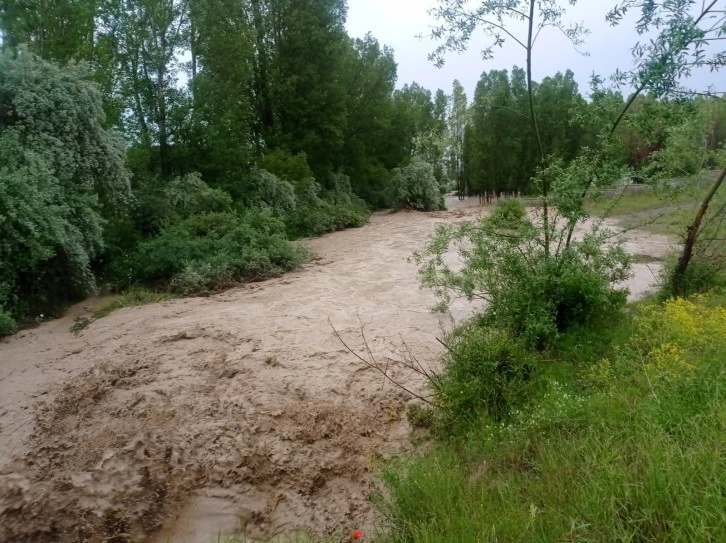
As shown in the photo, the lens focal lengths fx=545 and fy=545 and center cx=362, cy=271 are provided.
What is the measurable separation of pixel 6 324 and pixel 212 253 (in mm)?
4410

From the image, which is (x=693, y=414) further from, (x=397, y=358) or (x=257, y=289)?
(x=257, y=289)

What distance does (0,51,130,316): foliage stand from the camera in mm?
9469

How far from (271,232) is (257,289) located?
12.3ft

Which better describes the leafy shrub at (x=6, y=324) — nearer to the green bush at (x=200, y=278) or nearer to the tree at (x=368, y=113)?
the green bush at (x=200, y=278)

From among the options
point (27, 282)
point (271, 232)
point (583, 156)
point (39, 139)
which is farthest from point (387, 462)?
point (271, 232)

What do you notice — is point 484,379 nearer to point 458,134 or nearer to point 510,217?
point 510,217

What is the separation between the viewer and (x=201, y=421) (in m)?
6.01

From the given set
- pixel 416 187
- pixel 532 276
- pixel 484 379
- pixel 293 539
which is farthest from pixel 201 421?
pixel 416 187

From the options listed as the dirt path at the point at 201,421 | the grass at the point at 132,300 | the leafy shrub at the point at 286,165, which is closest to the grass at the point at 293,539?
the dirt path at the point at 201,421

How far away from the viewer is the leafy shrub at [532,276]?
249 inches

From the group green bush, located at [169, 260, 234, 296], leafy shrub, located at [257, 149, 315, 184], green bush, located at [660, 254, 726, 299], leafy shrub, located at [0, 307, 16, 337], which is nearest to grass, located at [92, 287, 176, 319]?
green bush, located at [169, 260, 234, 296]

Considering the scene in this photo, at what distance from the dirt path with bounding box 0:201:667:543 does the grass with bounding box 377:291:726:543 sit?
38.9 inches

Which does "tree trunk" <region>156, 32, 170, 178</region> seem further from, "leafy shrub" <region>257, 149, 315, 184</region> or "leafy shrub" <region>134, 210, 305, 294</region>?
"leafy shrub" <region>134, 210, 305, 294</region>

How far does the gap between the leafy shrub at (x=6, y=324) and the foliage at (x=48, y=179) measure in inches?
21.2
